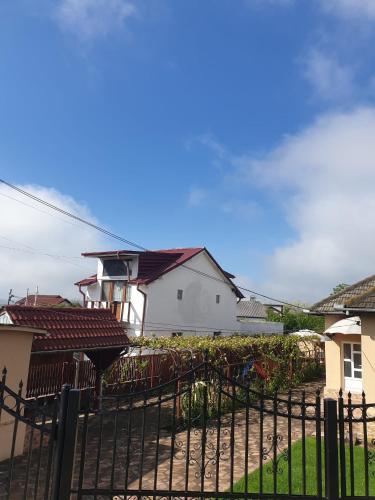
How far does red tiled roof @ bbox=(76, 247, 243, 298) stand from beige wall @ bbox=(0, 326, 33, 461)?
16138 millimetres

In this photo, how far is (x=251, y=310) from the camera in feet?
166

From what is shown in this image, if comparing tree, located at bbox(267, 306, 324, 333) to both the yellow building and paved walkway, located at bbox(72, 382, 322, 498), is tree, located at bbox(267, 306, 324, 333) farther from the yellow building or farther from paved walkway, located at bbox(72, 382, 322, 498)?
paved walkway, located at bbox(72, 382, 322, 498)

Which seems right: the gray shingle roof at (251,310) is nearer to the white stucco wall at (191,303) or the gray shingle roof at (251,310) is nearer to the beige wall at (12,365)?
the white stucco wall at (191,303)

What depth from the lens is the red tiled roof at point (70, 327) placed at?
915 cm

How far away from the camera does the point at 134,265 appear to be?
25.5 m

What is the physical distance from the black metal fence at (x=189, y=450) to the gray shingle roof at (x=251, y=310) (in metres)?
34.5

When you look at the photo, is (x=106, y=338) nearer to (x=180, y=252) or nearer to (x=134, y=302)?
(x=134, y=302)

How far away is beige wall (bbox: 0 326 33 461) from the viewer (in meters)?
7.45

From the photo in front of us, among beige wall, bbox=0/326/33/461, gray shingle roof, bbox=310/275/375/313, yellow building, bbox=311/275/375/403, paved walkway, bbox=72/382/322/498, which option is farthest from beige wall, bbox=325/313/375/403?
beige wall, bbox=0/326/33/461

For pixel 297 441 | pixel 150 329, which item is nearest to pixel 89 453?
pixel 297 441

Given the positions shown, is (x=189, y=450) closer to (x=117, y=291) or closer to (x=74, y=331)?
(x=74, y=331)

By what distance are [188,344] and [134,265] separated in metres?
11.0

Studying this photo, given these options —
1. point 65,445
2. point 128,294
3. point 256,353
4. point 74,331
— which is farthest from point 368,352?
point 128,294

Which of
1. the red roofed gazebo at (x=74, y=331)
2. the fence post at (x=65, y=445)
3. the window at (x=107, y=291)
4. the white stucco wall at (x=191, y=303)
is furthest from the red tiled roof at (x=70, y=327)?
the window at (x=107, y=291)
